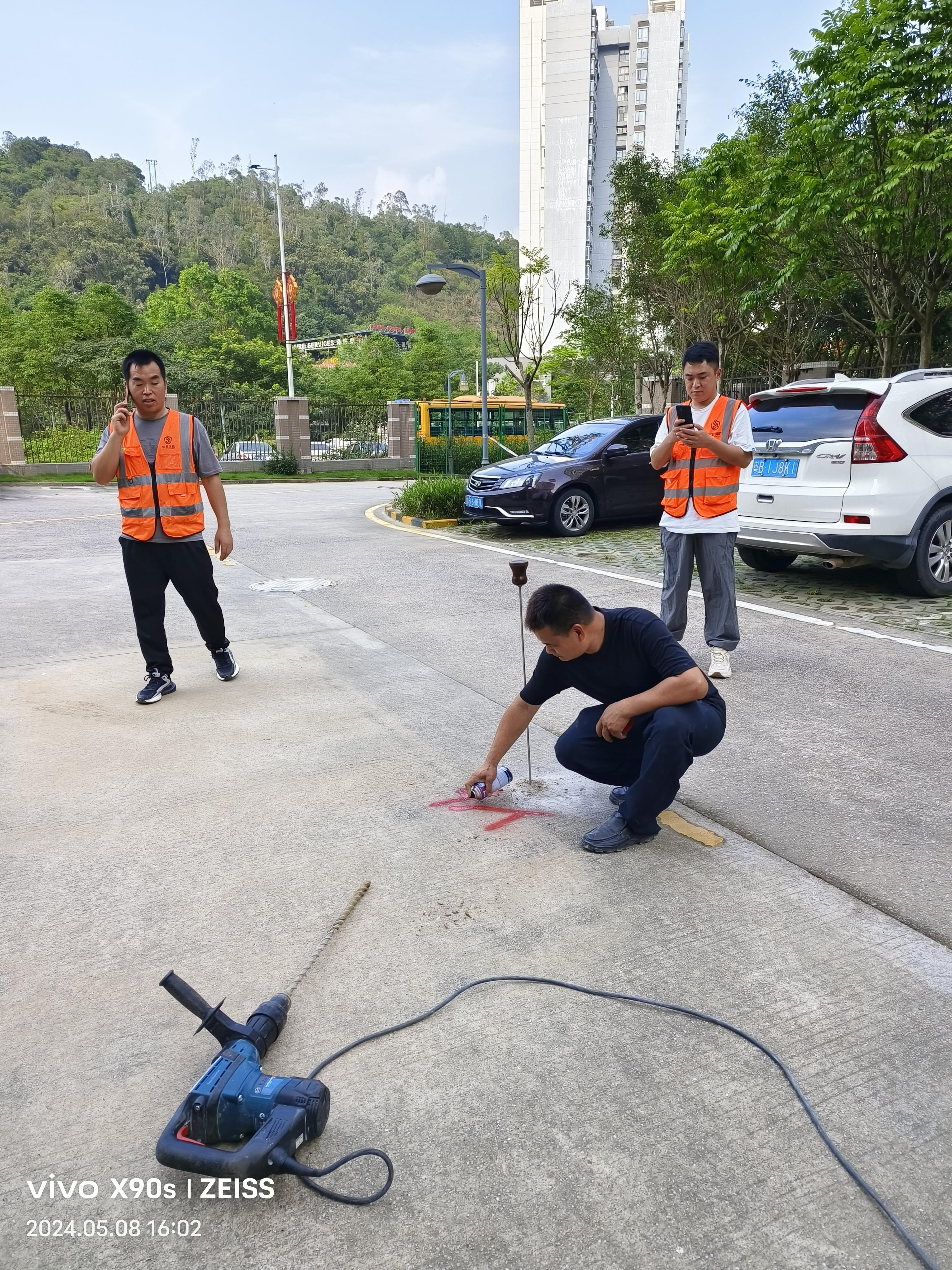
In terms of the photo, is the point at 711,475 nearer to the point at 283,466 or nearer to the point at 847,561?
the point at 847,561

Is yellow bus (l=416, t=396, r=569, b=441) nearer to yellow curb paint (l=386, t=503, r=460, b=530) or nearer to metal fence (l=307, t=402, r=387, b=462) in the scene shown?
metal fence (l=307, t=402, r=387, b=462)

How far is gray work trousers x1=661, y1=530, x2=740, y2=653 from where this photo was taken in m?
5.32

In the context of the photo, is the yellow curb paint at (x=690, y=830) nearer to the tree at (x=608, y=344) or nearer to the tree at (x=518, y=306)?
the tree at (x=518, y=306)

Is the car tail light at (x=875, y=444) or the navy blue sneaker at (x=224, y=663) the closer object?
the navy blue sneaker at (x=224, y=663)

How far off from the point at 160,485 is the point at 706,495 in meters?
3.17

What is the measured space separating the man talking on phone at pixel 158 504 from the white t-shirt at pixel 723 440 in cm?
273

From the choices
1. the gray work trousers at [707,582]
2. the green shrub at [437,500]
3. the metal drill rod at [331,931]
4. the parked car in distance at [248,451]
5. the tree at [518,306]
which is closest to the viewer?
the metal drill rod at [331,931]

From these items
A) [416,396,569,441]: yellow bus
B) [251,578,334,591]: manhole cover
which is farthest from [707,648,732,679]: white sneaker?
[416,396,569,441]: yellow bus

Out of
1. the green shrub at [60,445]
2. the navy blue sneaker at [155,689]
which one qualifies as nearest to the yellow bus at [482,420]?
the green shrub at [60,445]

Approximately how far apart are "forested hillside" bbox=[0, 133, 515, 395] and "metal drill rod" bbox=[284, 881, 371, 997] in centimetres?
2612

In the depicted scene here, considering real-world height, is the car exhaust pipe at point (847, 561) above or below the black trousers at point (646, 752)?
above

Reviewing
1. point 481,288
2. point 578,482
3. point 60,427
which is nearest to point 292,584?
point 578,482

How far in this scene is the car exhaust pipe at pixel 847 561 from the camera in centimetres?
714

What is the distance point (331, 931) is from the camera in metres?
2.84
